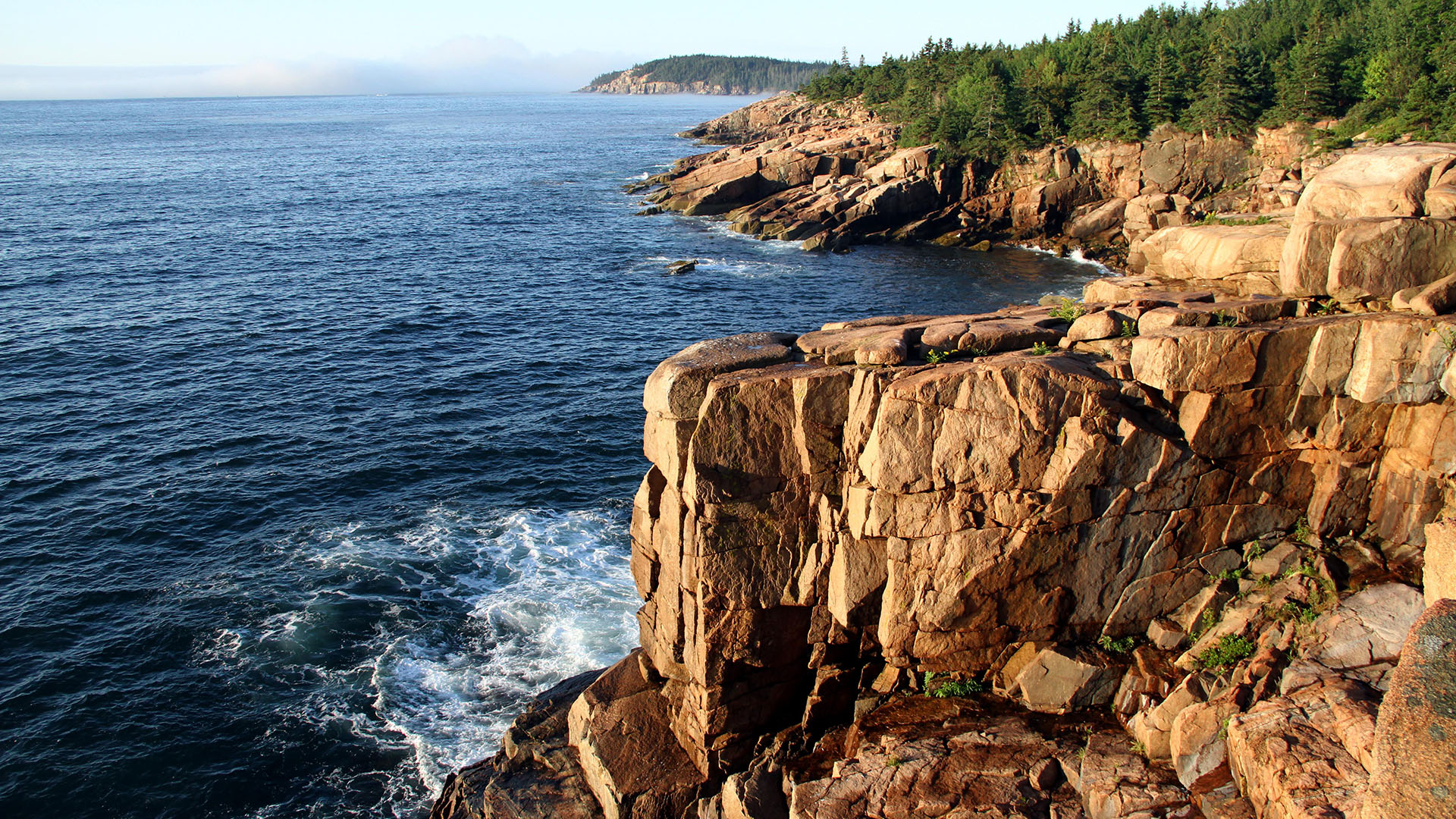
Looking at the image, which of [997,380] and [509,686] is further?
[509,686]

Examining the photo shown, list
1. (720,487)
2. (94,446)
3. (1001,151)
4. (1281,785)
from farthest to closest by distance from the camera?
(1001,151)
(94,446)
(720,487)
(1281,785)

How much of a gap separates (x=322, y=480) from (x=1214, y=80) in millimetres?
84243

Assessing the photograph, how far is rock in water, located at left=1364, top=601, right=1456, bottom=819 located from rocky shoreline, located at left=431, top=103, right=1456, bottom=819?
6.41 m

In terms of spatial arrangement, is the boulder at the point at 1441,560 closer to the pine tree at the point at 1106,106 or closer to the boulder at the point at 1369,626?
the boulder at the point at 1369,626

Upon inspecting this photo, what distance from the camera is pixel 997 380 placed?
64.2ft

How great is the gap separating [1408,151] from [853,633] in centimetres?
1971

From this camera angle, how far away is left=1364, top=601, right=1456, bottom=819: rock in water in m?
9.66

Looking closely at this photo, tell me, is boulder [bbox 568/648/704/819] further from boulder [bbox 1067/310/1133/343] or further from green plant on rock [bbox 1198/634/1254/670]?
boulder [bbox 1067/310/1133/343]

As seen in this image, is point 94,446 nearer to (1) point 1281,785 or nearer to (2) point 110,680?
(2) point 110,680

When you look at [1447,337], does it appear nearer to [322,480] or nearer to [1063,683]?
[1063,683]

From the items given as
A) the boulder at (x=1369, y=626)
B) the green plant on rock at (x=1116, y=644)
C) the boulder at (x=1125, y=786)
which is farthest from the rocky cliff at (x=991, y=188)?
the boulder at (x=1125, y=786)

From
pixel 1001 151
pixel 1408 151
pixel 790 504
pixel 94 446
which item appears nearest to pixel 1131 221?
pixel 1001 151

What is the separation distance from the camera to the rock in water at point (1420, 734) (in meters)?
9.66

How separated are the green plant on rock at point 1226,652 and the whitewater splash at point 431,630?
18.9 m
